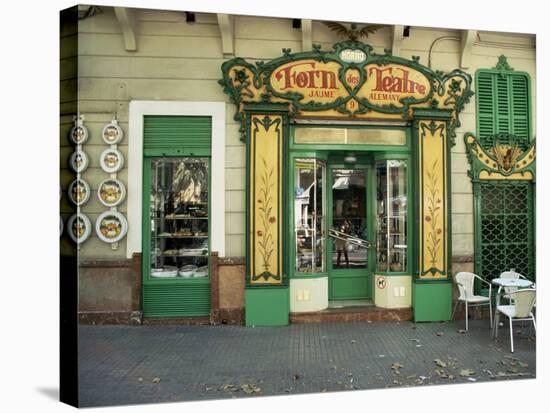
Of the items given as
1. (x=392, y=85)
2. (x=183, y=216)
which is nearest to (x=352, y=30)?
(x=392, y=85)

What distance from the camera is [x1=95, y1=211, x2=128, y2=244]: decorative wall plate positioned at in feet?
15.4

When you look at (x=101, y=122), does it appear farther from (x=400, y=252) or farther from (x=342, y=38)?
(x=400, y=252)

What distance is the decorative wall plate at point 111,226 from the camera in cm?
469

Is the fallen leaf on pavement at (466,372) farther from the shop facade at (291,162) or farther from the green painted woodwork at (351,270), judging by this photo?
the green painted woodwork at (351,270)

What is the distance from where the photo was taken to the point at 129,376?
3.71 meters

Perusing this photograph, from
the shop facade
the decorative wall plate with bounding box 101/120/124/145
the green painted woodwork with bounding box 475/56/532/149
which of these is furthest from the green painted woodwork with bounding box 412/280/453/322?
the decorative wall plate with bounding box 101/120/124/145

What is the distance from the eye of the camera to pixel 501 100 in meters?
5.46

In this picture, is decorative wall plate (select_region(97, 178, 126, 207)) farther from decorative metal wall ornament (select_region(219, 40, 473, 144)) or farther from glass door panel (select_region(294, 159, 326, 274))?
glass door panel (select_region(294, 159, 326, 274))

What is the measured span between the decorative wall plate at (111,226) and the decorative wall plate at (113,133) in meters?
0.94

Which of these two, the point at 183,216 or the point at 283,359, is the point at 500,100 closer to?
the point at 283,359

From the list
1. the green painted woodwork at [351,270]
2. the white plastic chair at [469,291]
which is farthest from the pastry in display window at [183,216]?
the white plastic chair at [469,291]

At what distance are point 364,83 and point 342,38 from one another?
2.24 ft

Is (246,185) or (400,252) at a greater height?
(246,185)

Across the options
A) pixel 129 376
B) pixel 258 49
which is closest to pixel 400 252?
pixel 258 49
